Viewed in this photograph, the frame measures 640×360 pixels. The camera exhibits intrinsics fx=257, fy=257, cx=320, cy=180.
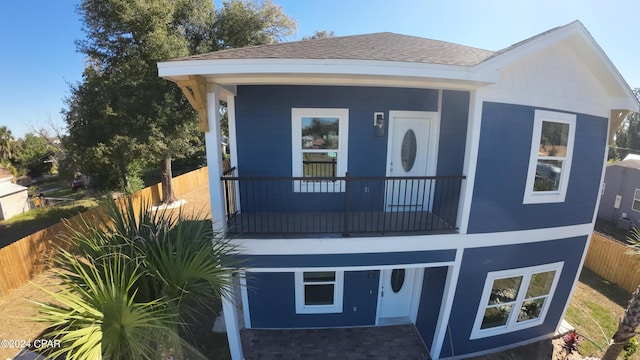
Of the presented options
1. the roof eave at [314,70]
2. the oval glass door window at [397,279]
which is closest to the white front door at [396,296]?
the oval glass door window at [397,279]

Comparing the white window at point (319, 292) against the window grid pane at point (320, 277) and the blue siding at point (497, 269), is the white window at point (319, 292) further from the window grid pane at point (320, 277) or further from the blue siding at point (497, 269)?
the blue siding at point (497, 269)

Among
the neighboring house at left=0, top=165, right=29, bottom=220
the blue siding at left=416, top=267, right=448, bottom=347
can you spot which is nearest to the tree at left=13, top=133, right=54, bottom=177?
the neighboring house at left=0, top=165, right=29, bottom=220

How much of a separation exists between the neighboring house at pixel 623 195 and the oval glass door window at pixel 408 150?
16061 mm

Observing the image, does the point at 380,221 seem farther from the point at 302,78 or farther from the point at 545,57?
the point at 545,57

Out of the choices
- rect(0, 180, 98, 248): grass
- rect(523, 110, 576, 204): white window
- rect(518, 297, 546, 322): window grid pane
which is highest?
rect(523, 110, 576, 204): white window

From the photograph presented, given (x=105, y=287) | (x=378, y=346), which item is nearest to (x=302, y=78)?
(x=105, y=287)

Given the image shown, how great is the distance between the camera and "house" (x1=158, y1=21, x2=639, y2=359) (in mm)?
4332

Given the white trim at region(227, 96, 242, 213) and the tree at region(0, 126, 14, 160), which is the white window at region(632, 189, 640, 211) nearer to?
the white trim at region(227, 96, 242, 213)

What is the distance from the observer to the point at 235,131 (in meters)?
5.53

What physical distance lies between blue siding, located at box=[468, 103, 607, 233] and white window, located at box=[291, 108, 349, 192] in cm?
263

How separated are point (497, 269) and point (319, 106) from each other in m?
4.96

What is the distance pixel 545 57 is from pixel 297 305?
7170 mm

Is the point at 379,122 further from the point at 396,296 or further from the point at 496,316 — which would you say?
the point at 496,316

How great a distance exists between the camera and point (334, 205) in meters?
5.93
